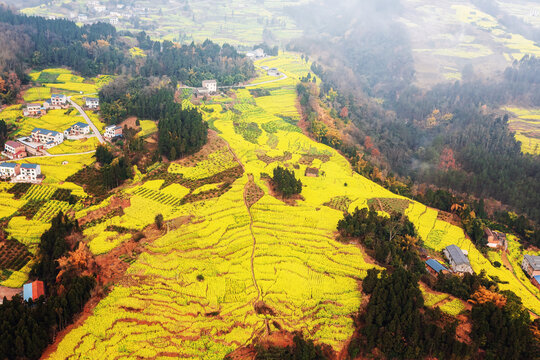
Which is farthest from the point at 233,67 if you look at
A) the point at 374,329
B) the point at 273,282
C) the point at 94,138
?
the point at 374,329

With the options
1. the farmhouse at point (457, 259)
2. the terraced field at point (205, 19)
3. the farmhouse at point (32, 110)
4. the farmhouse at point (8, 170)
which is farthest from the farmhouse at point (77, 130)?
the terraced field at point (205, 19)

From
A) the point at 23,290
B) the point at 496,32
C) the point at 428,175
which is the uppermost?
the point at 496,32

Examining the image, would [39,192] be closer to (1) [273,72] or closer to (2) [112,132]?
(2) [112,132]

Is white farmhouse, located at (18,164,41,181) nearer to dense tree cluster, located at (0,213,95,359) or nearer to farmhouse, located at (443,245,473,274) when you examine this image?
dense tree cluster, located at (0,213,95,359)

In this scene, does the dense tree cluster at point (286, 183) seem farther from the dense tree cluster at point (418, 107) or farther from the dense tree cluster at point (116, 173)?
the dense tree cluster at point (418, 107)

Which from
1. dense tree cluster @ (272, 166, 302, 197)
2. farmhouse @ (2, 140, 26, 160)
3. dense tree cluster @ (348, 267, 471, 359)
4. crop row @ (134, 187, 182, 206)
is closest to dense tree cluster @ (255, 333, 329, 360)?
dense tree cluster @ (348, 267, 471, 359)

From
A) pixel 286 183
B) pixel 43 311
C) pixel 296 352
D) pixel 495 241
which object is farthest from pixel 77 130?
pixel 495 241

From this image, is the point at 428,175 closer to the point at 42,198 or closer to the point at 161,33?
the point at 42,198
